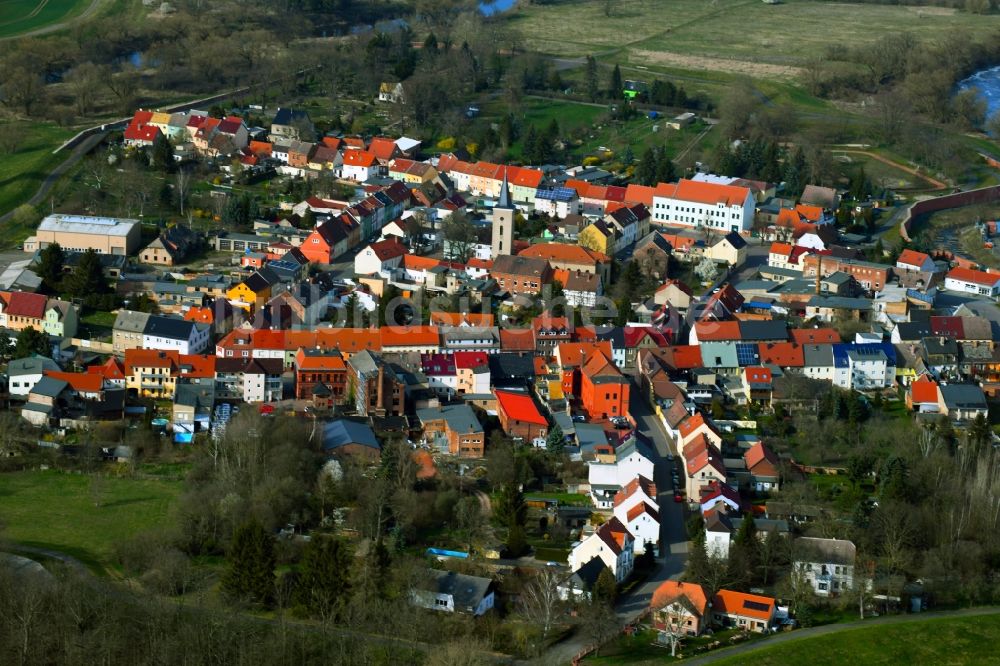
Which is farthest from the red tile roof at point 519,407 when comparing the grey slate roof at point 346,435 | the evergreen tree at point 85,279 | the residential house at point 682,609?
the evergreen tree at point 85,279

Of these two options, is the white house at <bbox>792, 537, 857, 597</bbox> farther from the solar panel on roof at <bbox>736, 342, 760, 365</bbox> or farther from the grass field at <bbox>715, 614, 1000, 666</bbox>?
the solar panel on roof at <bbox>736, 342, 760, 365</bbox>

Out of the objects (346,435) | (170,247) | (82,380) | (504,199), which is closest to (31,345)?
(82,380)

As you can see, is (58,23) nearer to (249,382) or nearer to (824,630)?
(249,382)

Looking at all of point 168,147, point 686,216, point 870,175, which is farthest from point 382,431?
point 870,175

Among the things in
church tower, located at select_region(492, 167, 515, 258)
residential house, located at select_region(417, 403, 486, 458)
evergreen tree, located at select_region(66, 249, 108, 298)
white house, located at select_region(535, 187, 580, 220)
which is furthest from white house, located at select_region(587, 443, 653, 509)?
white house, located at select_region(535, 187, 580, 220)

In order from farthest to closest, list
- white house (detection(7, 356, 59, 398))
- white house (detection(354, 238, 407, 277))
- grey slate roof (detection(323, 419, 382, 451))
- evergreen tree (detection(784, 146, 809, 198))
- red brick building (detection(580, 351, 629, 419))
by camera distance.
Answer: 1. evergreen tree (detection(784, 146, 809, 198))
2. white house (detection(354, 238, 407, 277))
3. white house (detection(7, 356, 59, 398))
4. red brick building (detection(580, 351, 629, 419))
5. grey slate roof (detection(323, 419, 382, 451))

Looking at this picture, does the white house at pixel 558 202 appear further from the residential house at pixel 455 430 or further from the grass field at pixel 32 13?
the grass field at pixel 32 13

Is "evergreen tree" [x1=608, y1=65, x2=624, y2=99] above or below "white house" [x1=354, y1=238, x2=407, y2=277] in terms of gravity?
above

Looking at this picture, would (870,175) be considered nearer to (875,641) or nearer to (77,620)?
(875,641)
